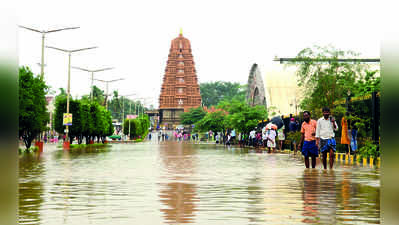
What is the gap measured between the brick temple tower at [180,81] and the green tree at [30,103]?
370ft

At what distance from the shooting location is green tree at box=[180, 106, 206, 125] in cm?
13462

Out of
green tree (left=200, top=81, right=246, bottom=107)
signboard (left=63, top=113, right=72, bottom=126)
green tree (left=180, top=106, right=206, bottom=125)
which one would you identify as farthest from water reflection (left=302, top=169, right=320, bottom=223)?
green tree (left=200, top=81, right=246, bottom=107)

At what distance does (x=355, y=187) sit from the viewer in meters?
11.3

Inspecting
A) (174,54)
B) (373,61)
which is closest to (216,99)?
(174,54)

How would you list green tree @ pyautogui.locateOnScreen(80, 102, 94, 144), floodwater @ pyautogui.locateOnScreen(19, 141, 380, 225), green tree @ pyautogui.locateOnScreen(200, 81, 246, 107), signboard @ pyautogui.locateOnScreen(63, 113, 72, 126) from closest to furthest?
floodwater @ pyautogui.locateOnScreen(19, 141, 380, 225)
signboard @ pyautogui.locateOnScreen(63, 113, 72, 126)
green tree @ pyautogui.locateOnScreen(80, 102, 94, 144)
green tree @ pyautogui.locateOnScreen(200, 81, 246, 107)

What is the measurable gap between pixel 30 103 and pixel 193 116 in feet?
337

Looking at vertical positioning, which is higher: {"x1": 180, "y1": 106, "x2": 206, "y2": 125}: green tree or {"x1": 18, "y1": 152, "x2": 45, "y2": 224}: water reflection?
{"x1": 180, "y1": 106, "x2": 206, "y2": 125}: green tree

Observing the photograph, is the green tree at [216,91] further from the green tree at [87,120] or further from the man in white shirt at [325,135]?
the man in white shirt at [325,135]

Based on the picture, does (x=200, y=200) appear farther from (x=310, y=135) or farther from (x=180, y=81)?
(x=180, y=81)

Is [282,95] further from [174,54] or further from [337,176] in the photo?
[174,54]

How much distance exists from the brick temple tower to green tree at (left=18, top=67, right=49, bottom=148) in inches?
4438

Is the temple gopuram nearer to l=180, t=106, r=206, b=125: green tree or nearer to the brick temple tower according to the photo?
l=180, t=106, r=206, b=125: green tree

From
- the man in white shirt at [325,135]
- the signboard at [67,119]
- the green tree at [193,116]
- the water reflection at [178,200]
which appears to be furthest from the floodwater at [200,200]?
the green tree at [193,116]

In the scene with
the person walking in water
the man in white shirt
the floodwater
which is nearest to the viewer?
the floodwater
